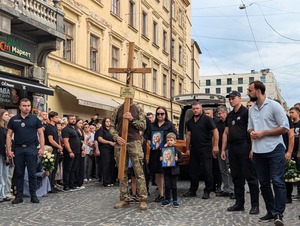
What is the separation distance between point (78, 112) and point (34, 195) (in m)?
10.4

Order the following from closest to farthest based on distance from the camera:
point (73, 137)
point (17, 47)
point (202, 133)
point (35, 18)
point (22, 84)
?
point (202, 133)
point (73, 137)
point (22, 84)
point (35, 18)
point (17, 47)

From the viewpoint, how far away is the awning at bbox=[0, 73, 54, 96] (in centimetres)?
1270

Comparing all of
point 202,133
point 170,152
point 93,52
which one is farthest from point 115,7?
point 170,152

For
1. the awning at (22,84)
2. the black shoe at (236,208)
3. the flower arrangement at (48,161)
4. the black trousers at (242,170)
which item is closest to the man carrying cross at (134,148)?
the black shoe at (236,208)

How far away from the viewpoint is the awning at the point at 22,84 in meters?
12.7

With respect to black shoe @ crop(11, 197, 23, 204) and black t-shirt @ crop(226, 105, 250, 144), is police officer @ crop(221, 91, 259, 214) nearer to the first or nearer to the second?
black t-shirt @ crop(226, 105, 250, 144)

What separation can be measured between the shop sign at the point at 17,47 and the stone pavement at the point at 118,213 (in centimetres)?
670

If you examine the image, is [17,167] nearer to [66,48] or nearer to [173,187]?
[173,187]

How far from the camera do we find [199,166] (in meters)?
9.09

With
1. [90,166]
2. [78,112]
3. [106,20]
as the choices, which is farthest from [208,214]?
[106,20]

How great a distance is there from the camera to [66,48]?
59.3 ft

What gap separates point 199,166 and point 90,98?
9974mm

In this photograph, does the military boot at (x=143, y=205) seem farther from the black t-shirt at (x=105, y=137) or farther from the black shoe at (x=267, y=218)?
the black t-shirt at (x=105, y=137)

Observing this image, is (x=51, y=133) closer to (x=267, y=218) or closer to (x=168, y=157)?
(x=168, y=157)
